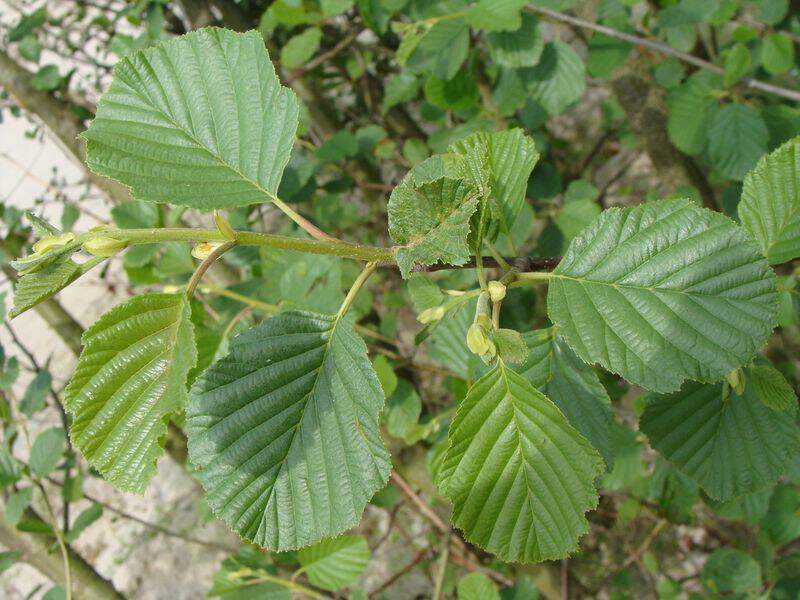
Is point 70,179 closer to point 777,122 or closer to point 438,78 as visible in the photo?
point 438,78

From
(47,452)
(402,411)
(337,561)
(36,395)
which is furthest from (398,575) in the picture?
(36,395)

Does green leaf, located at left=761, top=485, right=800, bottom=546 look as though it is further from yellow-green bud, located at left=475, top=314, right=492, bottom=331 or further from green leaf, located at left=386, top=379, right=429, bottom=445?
yellow-green bud, located at left=475, top=314, right=492, bottom=331

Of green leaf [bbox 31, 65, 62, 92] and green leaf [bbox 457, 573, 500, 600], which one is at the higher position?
green leaf [bbox 31, 65, 62, 92]

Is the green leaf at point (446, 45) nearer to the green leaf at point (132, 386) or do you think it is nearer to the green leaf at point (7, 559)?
the green leaf at point (132, 386)

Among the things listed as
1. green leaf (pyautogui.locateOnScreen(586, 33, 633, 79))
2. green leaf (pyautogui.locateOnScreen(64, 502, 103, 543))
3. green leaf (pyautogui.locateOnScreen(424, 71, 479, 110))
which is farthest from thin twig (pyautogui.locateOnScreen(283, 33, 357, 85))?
green leaf (pyautogui.locateOnScreen(64, 502, 103, 543))

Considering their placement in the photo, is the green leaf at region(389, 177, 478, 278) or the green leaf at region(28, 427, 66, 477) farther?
the green leaf at region(28, 427, 66, 477)

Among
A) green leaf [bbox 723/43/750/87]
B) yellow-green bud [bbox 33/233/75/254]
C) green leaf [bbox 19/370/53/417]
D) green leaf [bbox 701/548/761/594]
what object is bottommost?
green leaf [bbox 701/548/761/594]

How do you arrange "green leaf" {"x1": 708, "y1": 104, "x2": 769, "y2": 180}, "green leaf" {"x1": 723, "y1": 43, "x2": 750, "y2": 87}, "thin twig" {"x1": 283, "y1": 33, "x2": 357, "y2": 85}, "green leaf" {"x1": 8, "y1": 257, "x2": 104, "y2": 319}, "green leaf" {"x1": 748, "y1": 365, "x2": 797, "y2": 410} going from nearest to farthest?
"green leaf" {"x1": 8, "y1": 257, "x2": 104, "y2": 319} < "green leaf" {"x1": 748, "y1": 365, "x2": 797, "y2": 410} < "green leaf" {"x1": 723, "y1": 43, "x2": 750, "y2": 87} < "green leaf" {"x1": 708, "y1": 104, "x2": 769, "y2": 180} < "thin twig" {"x1": 283, "y1": 33, "x2": 357, "y2": 85}

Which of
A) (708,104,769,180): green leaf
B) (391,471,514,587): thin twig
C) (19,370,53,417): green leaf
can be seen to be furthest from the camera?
(391,471,514,587): thin twig
